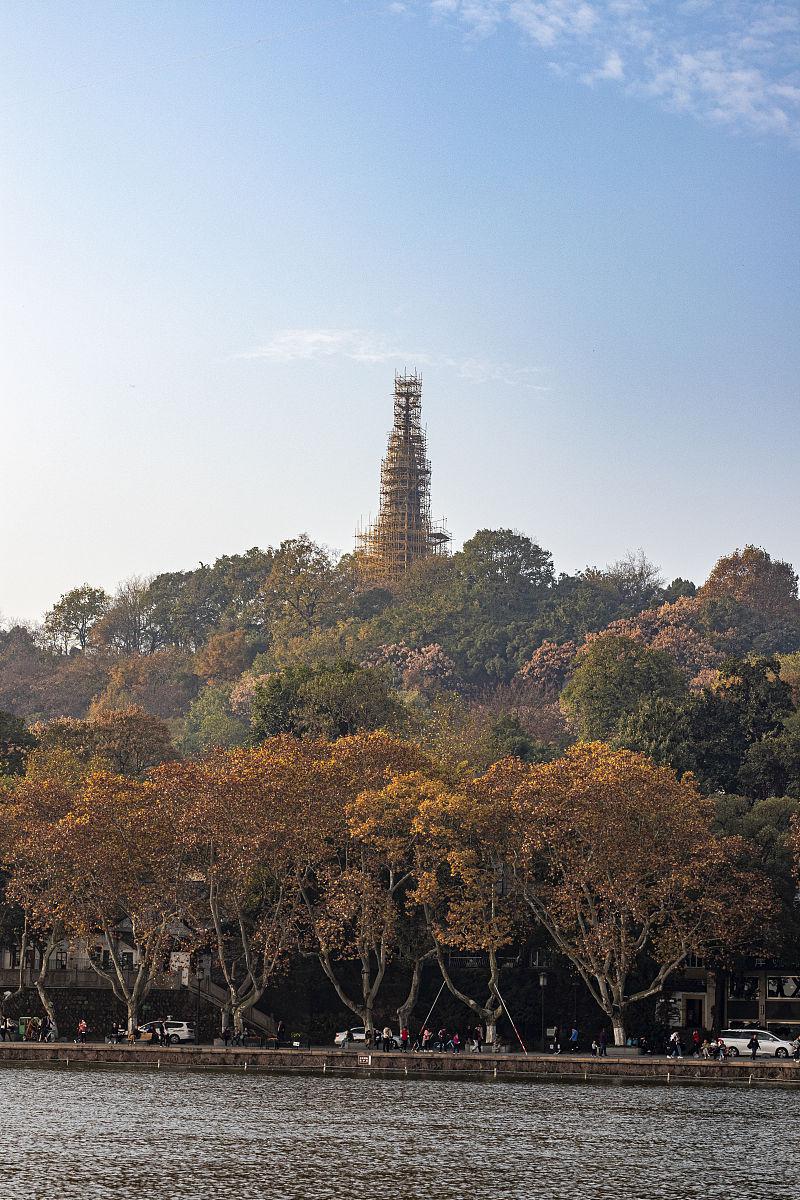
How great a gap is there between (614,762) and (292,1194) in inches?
1486

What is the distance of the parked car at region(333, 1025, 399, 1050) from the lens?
6862cm

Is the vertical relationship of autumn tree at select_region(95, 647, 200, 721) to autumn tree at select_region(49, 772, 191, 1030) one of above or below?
above

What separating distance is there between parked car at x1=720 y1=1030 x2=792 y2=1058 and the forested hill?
31731mm

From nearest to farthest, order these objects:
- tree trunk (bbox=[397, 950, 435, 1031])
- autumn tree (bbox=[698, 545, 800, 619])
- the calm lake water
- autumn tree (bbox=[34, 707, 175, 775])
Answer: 1. the calm lake water
2. tree trunk (bbox=[397, 950, 435, 1031])
3. autumn tree (bbox=[34, 707, 175, 775])
4. autumn tree (bbox=[698, 545, 800, 619])

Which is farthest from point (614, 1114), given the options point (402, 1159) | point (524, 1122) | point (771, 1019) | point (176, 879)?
point (771, 1019)

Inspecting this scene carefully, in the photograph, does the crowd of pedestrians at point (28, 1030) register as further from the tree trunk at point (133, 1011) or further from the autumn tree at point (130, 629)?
the autumn tree at point (130, 629)

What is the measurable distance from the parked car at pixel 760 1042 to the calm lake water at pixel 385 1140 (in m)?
13.1

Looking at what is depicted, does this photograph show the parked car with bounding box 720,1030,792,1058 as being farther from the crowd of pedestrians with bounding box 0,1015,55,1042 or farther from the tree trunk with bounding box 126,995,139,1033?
the crowd of pedestrians with bounding box 0,1015,55,1042

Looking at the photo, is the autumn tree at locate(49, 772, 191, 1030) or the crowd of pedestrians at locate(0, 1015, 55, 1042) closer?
the autumn tree at locate(49, 772, 191, 1030)

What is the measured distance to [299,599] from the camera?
590ft

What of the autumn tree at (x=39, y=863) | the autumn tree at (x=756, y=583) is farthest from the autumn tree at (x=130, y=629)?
the autumn tree at (x=39, y=863)

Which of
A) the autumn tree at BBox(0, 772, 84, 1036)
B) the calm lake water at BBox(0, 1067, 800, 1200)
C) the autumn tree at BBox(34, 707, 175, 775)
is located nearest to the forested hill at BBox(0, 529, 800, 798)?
the autumn tree at BBox(34, 707, 175, 775)

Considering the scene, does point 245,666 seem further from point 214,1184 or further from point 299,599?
point 214,1184

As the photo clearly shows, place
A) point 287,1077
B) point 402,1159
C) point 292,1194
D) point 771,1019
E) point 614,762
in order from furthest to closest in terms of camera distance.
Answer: point 771,1019 → point 614,762 → point 287,1077 → point 402,1159 → point 292,1194
